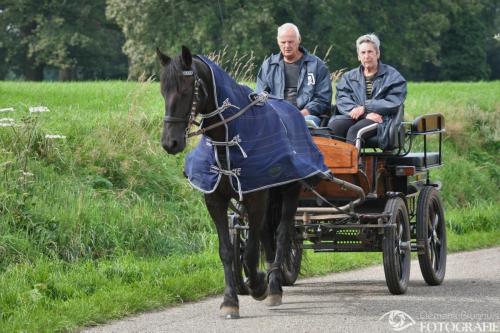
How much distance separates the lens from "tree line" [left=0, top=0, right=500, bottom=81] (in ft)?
136

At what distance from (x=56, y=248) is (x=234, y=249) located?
7.17ft

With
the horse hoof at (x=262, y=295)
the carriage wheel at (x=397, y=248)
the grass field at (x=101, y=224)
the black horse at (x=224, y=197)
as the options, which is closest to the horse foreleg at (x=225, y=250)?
the black horse at (x=224, y=197)

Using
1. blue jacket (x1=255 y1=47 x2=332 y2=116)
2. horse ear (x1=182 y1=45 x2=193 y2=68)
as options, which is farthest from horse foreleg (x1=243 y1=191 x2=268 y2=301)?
blue jacket (x1=255 y1=47 x2=332 y2=116)

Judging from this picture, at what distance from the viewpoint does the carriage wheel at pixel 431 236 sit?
381 inches

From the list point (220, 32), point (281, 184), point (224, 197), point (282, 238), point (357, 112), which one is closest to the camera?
point (224, 197)

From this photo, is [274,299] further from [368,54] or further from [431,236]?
[368,54]

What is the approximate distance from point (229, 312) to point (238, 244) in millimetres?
1090

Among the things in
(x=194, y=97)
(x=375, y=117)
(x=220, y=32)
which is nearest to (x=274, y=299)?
(x=194, y=97)

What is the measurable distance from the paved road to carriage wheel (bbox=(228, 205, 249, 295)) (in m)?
0.14

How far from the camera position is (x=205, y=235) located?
11820mm

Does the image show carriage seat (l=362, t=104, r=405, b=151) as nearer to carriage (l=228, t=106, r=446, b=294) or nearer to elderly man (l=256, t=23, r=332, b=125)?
carriage (l=228, t=106, r=446, b=294)

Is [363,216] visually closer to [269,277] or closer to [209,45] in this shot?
[269,277]

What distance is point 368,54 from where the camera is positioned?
386 inches

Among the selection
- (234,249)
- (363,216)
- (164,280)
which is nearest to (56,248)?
(164,280)
